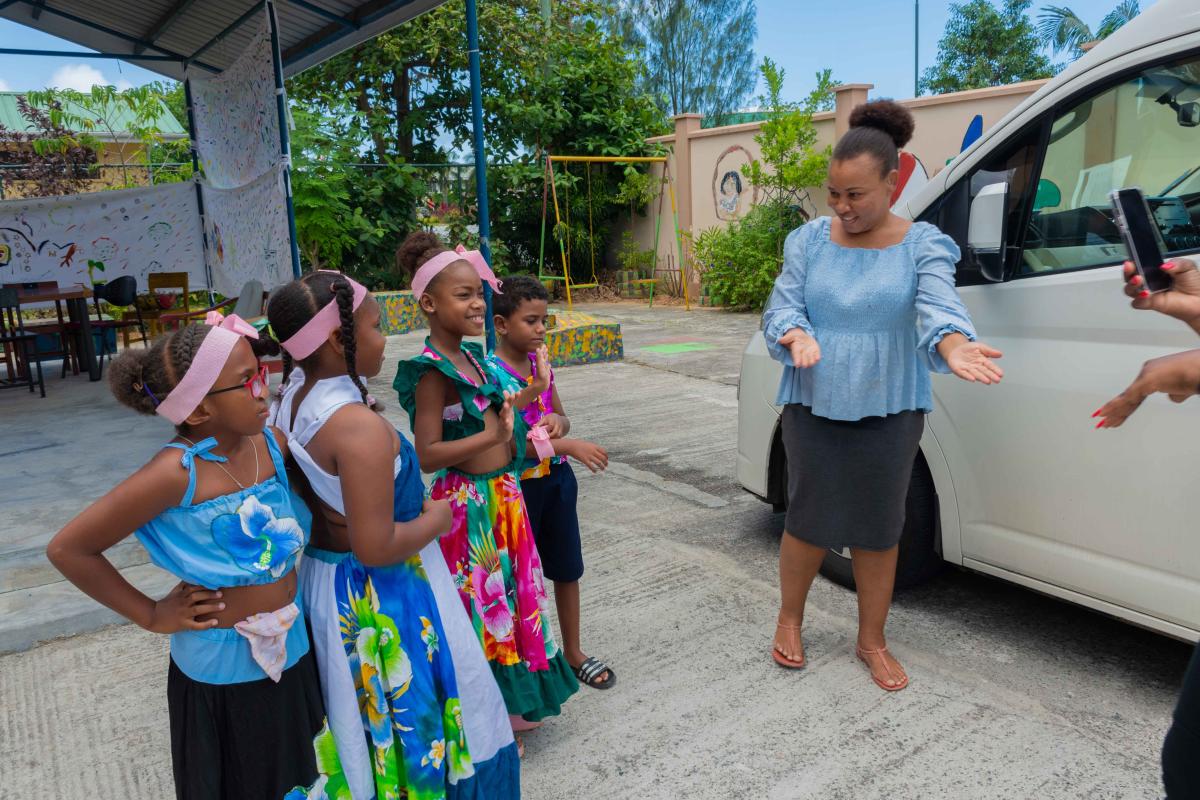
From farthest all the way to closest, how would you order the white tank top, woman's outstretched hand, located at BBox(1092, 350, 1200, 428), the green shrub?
the green shrub
the white tank top
woman's outstretched hand, located at BBox(1092, 350, 1200, 428)

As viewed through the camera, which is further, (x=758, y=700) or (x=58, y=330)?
(x=58, y=330)

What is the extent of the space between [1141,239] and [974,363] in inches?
29.4

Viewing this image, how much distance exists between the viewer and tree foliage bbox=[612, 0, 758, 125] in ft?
148

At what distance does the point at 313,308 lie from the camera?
2059mm

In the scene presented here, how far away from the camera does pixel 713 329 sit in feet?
41.1

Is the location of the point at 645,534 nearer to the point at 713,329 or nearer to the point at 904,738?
the point at 904,738

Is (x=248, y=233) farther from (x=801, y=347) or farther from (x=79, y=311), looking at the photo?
(x=801, y=347)

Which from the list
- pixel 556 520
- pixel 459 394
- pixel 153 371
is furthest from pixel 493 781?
pixel 153 371

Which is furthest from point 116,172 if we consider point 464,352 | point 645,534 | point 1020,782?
point 1020,782

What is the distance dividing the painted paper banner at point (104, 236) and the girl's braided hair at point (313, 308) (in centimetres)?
851

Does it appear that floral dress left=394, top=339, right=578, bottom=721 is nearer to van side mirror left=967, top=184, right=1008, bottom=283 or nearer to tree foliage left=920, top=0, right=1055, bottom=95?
van side mirror left=967, top=184, right=1008, bottom=283

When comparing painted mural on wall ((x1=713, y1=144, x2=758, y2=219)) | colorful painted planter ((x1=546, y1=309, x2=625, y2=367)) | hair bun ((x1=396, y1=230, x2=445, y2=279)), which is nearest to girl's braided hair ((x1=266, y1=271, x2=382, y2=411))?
hair bun ((x1=396, y1=230, x2=445, y2=279))

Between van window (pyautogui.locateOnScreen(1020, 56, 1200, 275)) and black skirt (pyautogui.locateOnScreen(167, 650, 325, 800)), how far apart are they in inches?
103

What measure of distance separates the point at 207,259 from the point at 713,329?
6462 mm
